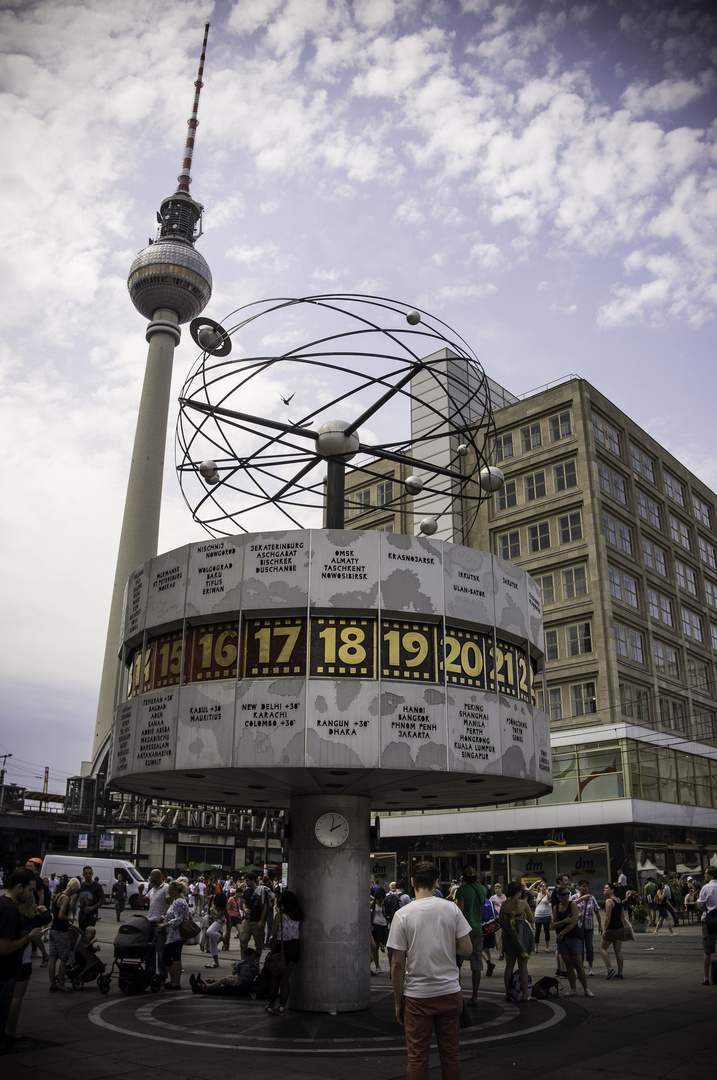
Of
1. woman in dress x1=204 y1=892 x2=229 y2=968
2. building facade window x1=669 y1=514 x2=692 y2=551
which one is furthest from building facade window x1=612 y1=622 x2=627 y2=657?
woman in dress x1=204 y1=892 x2=229 y2=968

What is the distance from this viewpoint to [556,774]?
4459 cm

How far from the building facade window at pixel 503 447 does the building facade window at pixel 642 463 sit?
769cm

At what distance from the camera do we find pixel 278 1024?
12164 millimetres

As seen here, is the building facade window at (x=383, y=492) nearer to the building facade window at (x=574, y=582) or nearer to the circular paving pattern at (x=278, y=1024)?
the building facade window at (x=574, y=582)

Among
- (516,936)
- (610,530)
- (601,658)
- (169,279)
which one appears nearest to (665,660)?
(601,658)

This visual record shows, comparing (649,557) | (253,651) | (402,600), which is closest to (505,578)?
(402,600)

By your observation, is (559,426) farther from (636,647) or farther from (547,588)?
(636,647)

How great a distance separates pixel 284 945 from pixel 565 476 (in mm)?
39303

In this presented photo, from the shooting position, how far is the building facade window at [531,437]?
50.7m

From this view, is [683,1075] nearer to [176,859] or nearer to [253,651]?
[253,651]

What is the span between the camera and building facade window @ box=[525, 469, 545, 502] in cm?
4984

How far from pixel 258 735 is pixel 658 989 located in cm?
894

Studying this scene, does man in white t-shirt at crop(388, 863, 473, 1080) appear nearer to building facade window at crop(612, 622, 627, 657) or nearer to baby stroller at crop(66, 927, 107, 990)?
Answer: baby stroller at crop(66, 927, 107, 990)

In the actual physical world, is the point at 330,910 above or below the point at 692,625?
below
